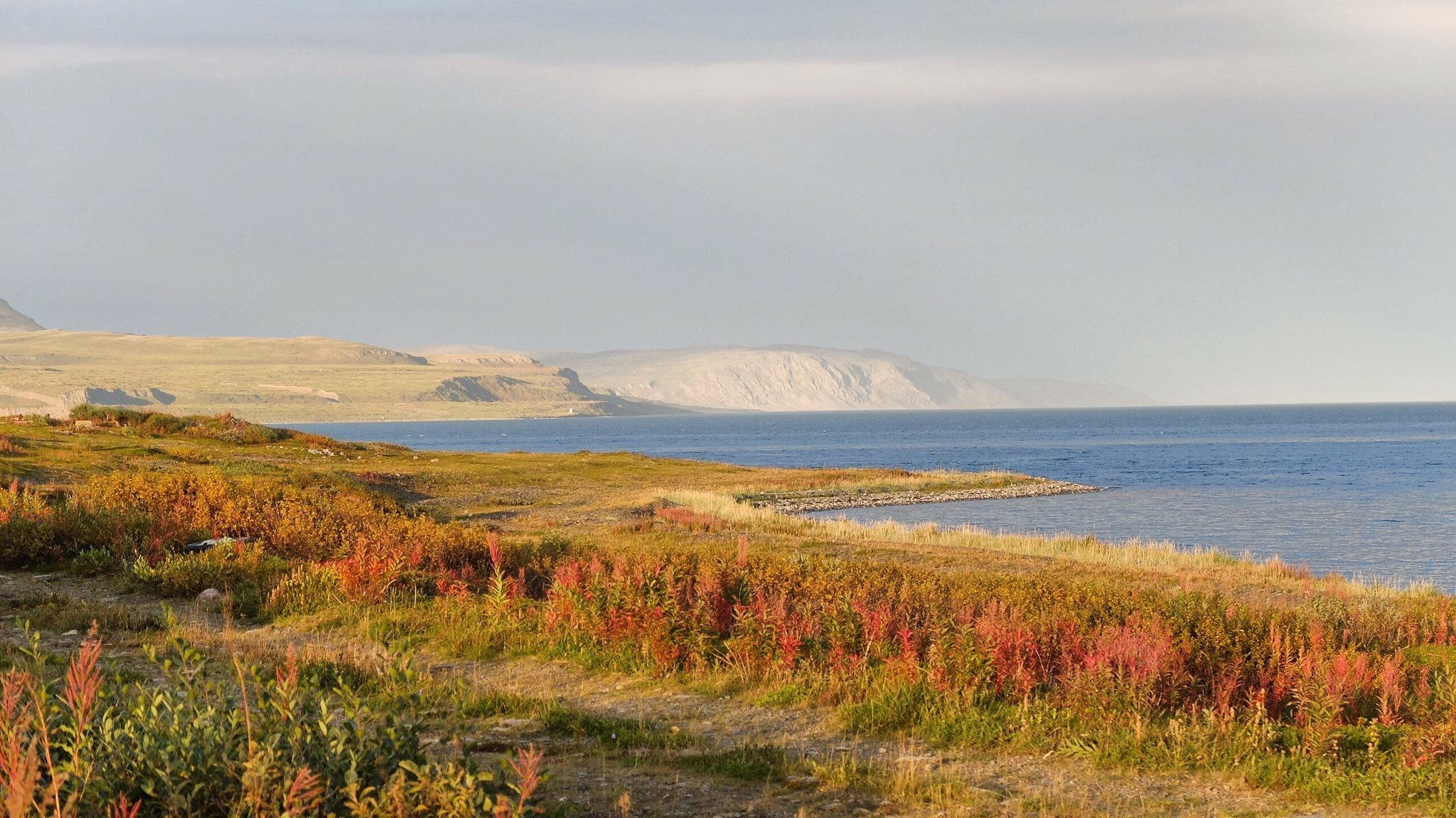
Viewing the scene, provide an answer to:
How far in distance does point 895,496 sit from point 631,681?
147 feet

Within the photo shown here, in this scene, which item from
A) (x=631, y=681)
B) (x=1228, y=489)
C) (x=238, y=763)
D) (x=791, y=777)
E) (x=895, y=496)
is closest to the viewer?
(x=238, y=763)

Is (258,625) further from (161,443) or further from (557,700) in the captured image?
(161,443)

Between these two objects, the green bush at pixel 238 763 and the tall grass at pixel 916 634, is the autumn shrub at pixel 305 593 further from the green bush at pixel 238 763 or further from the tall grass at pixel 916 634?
the green bush at pixel 238 763

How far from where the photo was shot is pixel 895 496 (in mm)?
54812

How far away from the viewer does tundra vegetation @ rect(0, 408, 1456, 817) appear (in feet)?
18.4

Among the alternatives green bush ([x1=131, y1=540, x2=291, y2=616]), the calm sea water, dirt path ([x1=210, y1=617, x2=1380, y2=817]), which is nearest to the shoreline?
the calm sea water

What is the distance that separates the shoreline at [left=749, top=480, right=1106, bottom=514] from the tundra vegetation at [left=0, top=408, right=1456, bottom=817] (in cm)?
2927

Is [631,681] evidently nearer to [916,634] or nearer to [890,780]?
[916,634]

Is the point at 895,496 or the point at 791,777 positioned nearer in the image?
the point at 791,777

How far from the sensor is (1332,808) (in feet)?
24.5

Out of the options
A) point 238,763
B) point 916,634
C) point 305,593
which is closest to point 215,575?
point 305,593

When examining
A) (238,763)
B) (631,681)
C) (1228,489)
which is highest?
(238,763)

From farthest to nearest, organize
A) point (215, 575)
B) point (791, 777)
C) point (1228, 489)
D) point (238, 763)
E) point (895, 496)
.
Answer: point (1228, 489) → point (895, 496) → point (215, 575) → point (791, 777) → point (238, 763)

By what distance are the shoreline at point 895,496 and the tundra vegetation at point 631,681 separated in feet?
96.0
